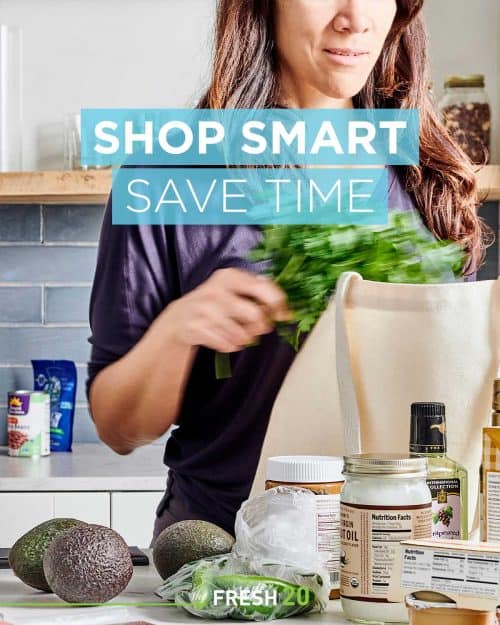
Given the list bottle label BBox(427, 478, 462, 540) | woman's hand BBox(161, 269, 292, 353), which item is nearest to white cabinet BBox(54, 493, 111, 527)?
woman's hand BBox(161, 269, 292, 353)

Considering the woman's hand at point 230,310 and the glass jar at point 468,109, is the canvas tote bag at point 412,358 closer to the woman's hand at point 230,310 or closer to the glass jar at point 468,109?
the woman's hand at point 230,310

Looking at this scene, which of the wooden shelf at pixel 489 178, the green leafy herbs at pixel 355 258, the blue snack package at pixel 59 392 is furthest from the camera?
the blue snack package at pixel 59 392

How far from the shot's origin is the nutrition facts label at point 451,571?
24.4 inches

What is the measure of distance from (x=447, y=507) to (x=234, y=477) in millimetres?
506

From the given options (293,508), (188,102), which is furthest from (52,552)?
(188,102)

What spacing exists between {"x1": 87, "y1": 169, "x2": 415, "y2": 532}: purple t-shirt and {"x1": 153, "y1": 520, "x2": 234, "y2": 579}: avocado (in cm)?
44


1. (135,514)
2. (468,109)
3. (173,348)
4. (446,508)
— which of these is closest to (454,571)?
(446,508)

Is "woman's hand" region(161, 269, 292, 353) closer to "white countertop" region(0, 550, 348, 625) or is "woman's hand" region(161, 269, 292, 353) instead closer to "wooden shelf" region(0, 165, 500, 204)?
"white countertop" region(0, 550, 348, 625)

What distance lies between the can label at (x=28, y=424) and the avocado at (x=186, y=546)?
1586mm

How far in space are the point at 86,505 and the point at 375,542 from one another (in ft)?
4.78

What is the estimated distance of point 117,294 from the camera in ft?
4.29

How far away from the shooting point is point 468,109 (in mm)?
2373

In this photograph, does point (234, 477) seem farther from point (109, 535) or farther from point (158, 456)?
point (158, 456)

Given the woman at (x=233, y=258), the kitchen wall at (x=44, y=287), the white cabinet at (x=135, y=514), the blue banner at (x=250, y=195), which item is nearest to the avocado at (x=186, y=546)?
the woman at (x=233, y=258)
